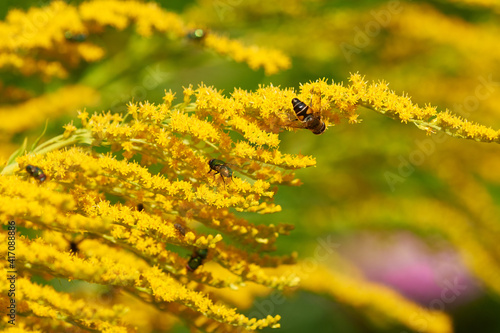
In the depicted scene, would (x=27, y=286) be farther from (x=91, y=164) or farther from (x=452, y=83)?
(x=452, y=83)

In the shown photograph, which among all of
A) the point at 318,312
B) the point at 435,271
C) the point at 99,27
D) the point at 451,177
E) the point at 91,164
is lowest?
the point at 435,271

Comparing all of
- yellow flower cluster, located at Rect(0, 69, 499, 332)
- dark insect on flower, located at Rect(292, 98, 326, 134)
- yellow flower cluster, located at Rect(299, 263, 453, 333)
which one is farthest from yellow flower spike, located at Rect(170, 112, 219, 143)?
yellow flower cluster, located at Rect(299, 263, 453, 333)

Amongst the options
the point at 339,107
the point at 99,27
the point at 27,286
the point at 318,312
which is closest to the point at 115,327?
the point at 27,286

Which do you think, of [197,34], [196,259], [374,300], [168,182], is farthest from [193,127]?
[374,300]

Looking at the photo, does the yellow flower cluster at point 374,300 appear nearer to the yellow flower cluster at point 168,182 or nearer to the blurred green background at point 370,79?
the blurred green background at point 370,79

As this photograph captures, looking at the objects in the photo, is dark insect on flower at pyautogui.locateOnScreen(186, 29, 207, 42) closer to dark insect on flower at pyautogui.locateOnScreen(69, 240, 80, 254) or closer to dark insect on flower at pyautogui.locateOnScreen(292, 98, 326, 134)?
dark insect on flower at pyautogui.locateOnScreen(292, 98, 326, 134)

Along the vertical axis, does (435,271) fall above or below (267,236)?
below
